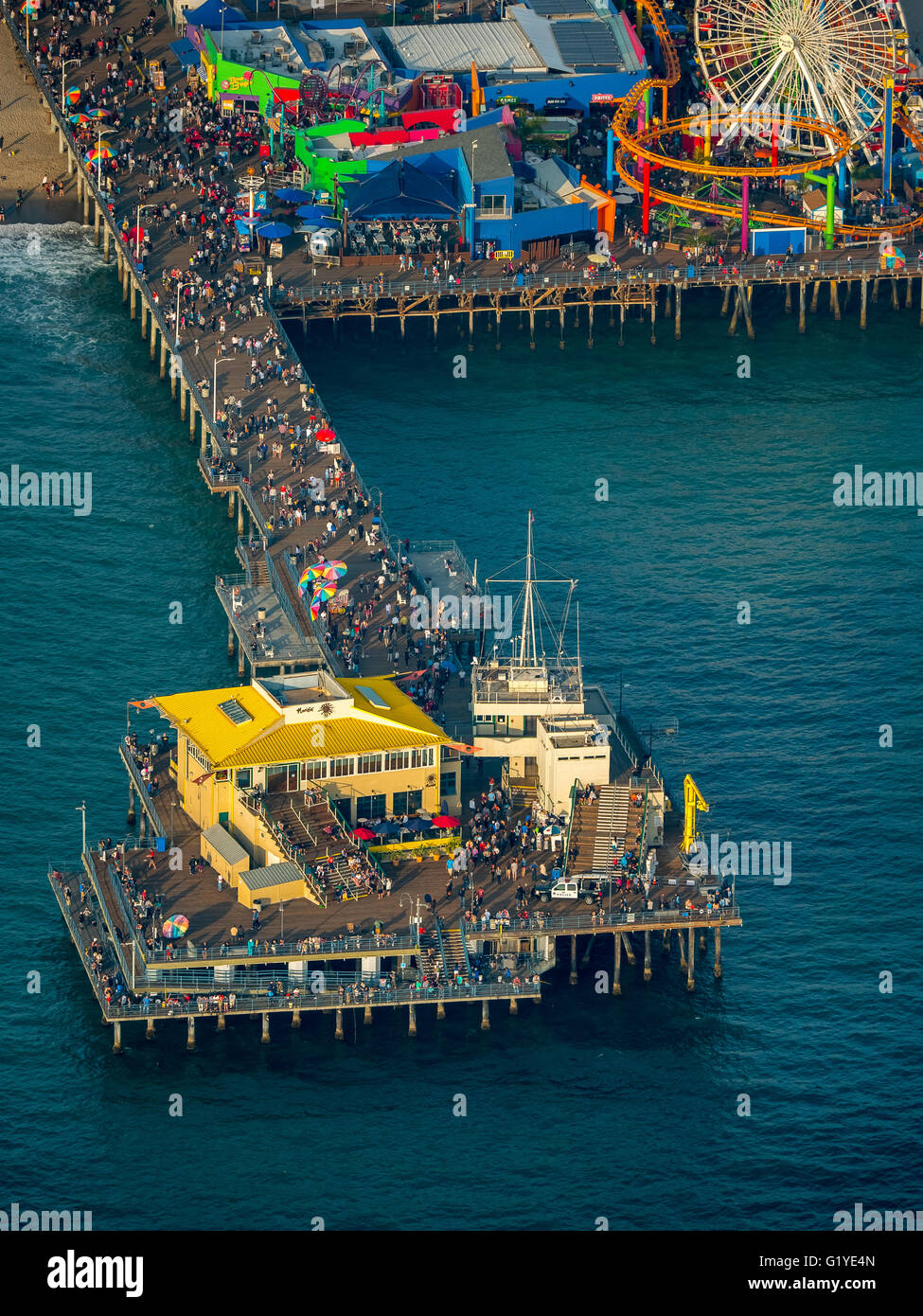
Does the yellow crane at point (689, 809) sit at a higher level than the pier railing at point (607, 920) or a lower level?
higher

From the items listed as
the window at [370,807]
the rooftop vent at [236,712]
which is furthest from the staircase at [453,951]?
the rooftop vent at [236,712]

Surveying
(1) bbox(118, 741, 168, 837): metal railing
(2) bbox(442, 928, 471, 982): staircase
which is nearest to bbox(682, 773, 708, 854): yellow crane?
(2) bbox(442, 928, 471, 982): staircase

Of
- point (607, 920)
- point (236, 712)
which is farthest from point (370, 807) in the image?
point (607, 920)

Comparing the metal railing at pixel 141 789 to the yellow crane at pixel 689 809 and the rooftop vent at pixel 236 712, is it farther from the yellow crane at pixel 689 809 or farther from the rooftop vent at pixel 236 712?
the yellow crane at pixel 689 809

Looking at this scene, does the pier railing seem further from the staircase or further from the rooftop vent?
the rooftop vent

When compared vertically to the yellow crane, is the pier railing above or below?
below

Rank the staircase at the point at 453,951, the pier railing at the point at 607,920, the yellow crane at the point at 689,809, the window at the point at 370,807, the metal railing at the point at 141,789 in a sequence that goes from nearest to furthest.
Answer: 1. the staircase at the point at 453,951
2. the pier railing at the point at 607,920
3. the yellow crane at the point at 689,809
4. the window at the point at 370,807
5. the metal railing at the point at 141,789
